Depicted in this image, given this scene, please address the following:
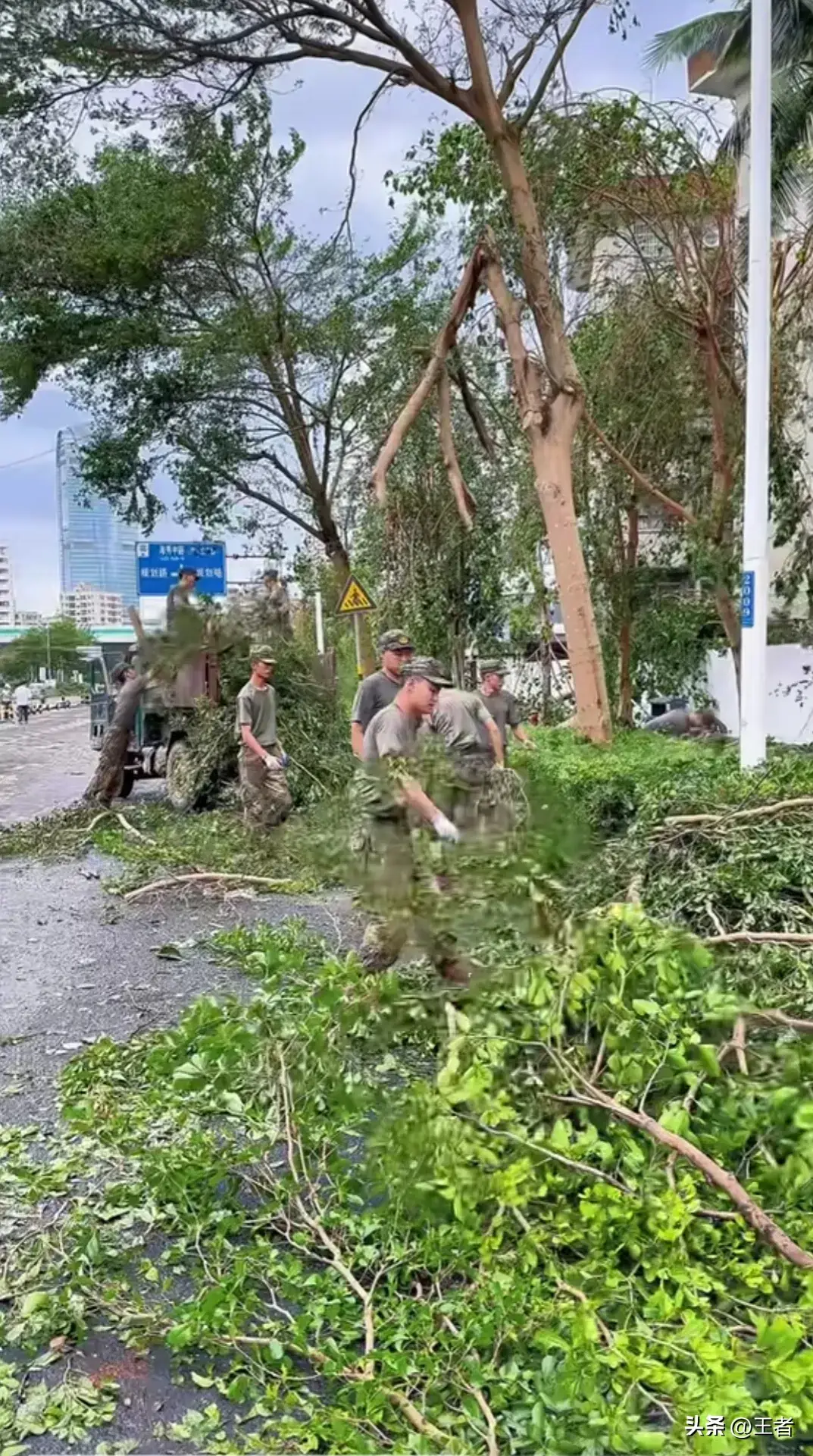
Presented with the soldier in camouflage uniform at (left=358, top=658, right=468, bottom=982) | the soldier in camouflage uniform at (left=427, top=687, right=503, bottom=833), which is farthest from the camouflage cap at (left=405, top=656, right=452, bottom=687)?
the soldier in camouflage uniform at (left=427, top=687, right=503, bottom=833)

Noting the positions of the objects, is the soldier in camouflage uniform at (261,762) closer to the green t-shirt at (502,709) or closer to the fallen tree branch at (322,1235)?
the green t-shirt at (502,709)

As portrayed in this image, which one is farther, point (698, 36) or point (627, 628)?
point (698, 36)

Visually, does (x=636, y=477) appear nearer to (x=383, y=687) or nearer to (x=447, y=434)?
(x=447, y=434)

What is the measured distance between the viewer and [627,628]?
Result: 12922mm

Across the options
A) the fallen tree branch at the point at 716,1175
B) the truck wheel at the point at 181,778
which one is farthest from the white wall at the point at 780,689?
the fallen tree branch at the point at 716,1175

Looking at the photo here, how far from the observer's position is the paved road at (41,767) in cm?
1377

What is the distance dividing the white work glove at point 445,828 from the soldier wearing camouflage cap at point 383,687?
270cm

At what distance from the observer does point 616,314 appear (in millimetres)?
11055

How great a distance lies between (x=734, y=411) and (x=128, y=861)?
24.8 feet

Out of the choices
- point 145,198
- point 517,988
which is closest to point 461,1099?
point 517,988

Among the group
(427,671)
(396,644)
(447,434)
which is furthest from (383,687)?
(447,434)

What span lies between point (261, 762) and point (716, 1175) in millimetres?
6889

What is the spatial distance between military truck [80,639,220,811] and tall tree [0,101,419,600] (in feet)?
15.5

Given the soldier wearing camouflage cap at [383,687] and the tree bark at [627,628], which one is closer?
the soldier wearing camouflage cap at [383,687]
